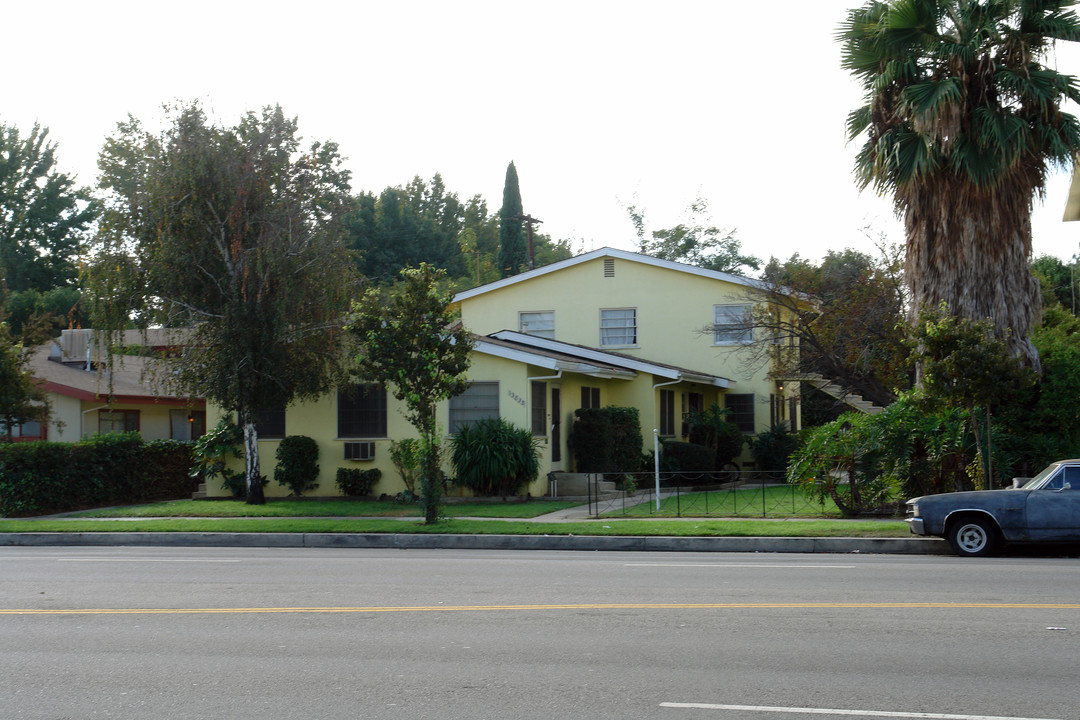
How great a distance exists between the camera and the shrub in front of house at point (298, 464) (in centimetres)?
2409

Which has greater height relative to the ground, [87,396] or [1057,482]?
[87,396]

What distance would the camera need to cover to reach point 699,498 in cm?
2347

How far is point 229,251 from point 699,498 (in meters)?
12.0

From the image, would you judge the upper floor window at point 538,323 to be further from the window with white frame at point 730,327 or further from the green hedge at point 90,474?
the green hedge at point 90,474

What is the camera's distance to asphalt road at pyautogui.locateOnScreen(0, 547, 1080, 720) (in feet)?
20.3

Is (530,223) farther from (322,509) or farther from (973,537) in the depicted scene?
(973,537)

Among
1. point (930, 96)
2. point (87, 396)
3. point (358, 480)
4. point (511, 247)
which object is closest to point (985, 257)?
point (930, 96)

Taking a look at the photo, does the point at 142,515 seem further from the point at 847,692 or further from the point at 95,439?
the point at 847,692

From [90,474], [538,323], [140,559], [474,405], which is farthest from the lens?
[538,323]

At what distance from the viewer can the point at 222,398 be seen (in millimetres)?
22047

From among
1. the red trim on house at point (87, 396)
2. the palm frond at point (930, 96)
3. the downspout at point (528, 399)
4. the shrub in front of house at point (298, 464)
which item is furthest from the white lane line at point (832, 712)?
the red trim on house at point (87, 396)

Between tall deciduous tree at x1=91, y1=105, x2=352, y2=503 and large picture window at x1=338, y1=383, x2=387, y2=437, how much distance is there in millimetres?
2097

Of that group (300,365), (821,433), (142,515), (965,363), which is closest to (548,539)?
(821,433)

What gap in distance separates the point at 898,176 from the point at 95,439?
18.7 m
